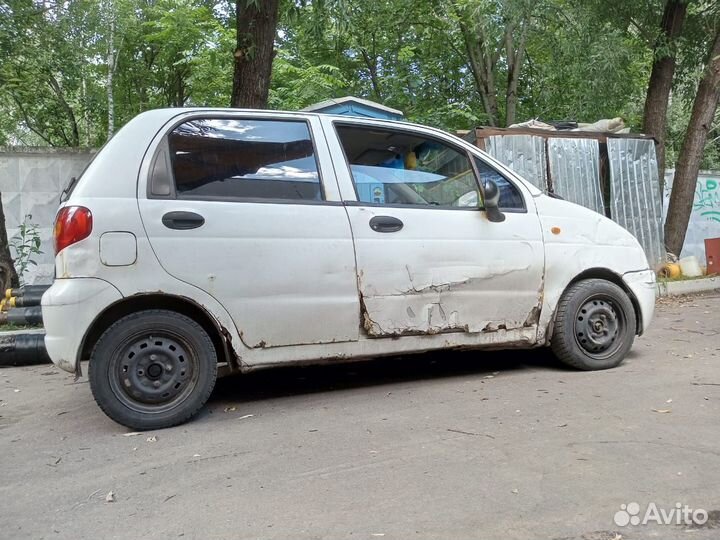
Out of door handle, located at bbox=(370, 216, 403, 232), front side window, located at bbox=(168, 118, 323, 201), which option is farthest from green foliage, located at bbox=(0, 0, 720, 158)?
door handle, located at bbox=(370, 216, 403, 232)

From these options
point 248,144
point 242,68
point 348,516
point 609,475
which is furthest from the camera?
point 242,68

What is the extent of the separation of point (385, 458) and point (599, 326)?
2338 millimetres

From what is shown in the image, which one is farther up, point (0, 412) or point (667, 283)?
point (667, 283)

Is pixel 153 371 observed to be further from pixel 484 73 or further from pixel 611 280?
pixel 484 73

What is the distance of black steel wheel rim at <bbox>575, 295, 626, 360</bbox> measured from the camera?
4.55 m

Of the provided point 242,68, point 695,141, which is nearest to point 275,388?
point 242,68

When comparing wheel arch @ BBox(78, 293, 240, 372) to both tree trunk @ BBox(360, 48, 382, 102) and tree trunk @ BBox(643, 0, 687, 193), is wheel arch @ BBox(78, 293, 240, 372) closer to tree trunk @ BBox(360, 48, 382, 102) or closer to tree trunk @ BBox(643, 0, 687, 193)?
tree trunk @ BBox(643, 0, 687, 193)

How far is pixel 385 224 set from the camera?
403cm

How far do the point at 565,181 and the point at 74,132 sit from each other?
12.9 m

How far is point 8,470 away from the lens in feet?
10.4

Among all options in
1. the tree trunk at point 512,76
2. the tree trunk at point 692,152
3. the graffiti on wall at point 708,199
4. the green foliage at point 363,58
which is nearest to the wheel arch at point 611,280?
the green foliage at point 363,58

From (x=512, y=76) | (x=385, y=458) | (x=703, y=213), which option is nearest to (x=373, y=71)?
(x=512, y=76)

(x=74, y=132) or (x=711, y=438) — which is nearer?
(x=711, y=438)

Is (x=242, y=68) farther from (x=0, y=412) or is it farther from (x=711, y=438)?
(x=711, y=438)
